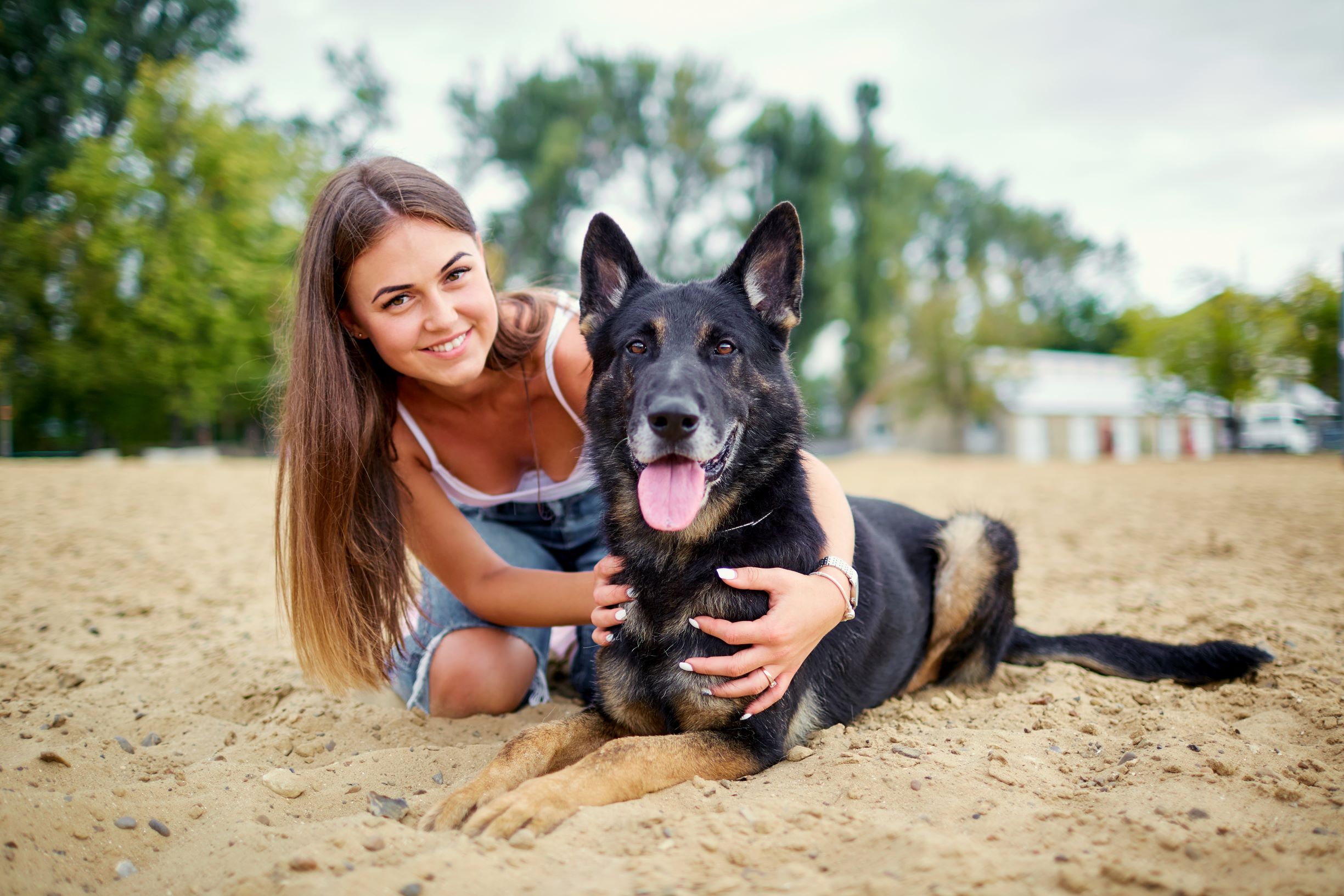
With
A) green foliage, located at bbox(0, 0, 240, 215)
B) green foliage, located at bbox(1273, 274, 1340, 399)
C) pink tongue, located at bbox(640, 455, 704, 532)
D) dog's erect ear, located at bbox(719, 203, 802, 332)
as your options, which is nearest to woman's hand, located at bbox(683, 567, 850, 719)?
pink tongue, located at bbox(640, 455, 704, 532)

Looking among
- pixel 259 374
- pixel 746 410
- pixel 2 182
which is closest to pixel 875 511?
pixel 746 410

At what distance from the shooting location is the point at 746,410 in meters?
2.84

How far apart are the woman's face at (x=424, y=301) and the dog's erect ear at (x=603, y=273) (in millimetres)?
393

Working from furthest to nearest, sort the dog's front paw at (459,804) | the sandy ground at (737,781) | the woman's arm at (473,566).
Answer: the woman's arm at (473,566) → the dog's front paw at (459,804) → the sandy ground at (737,781)

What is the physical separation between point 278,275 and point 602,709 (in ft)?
82.0

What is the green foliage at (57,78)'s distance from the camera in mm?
25984

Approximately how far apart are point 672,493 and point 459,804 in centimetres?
113

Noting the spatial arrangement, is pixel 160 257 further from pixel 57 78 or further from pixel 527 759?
pixel 527 759

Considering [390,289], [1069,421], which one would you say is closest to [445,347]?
[390,289]

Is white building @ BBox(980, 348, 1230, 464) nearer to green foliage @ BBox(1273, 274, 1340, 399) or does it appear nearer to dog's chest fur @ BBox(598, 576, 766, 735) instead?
green foliage @ BBox(1273, 274, 1340, 399)

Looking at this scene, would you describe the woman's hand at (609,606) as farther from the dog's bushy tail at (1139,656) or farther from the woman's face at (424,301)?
the dog's bushy tail at (1139,656)

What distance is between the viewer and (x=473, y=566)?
3424mm

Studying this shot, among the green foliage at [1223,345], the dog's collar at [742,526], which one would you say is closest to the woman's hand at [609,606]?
the dog's collar at [742,526]

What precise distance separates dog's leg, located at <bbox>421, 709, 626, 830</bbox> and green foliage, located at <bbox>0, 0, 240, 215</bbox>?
3104 cm
